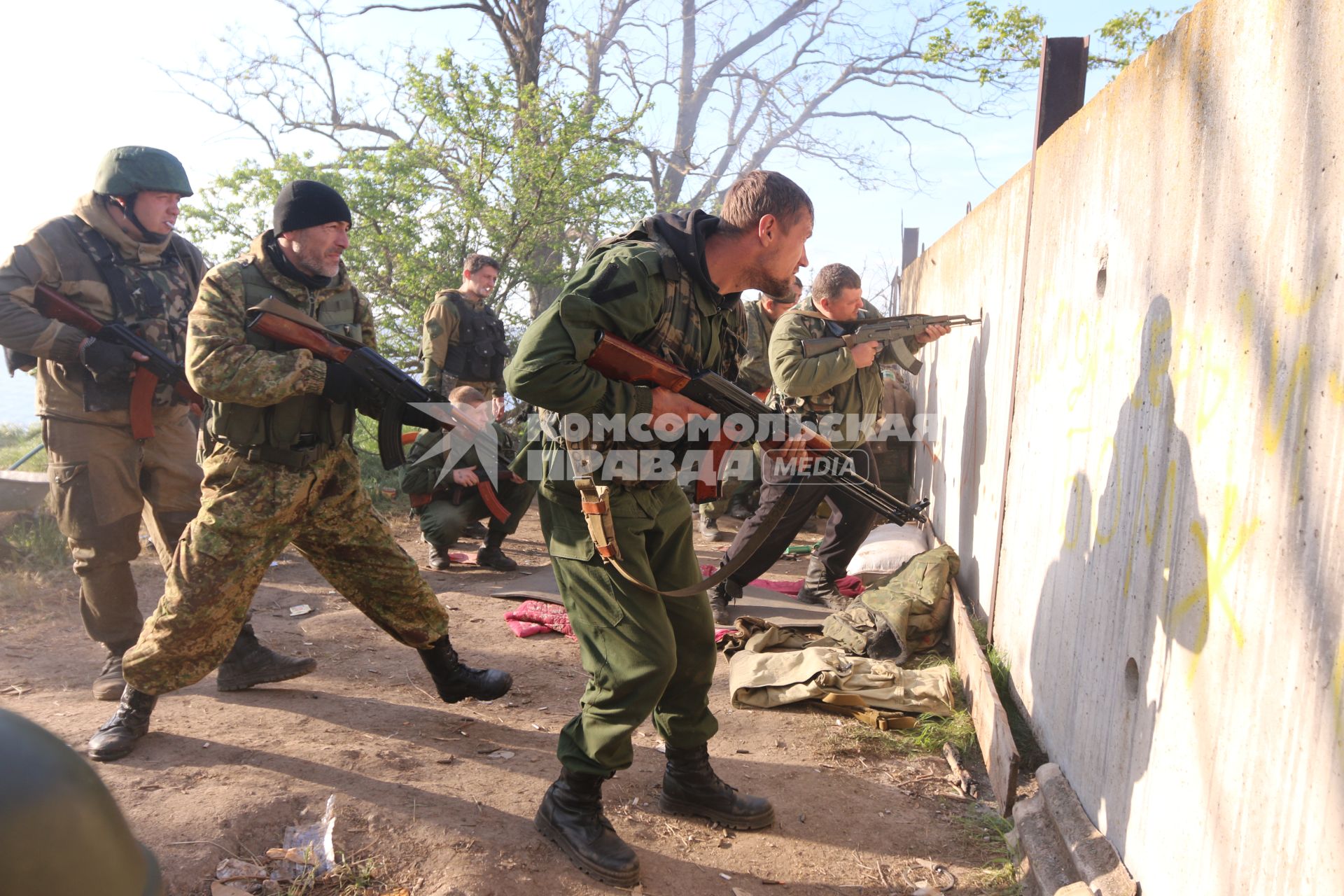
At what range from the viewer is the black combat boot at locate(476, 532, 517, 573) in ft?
20.2

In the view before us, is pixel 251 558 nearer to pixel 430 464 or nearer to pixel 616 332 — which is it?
pixel 616 332

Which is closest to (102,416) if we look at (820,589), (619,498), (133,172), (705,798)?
(133,172)

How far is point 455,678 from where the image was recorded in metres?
3.48

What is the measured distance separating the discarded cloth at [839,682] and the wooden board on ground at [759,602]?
0.67 metres

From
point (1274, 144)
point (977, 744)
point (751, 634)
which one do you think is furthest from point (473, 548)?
point (1274, 144)

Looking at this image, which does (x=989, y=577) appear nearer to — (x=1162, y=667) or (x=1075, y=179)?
(x=1075, y=179)

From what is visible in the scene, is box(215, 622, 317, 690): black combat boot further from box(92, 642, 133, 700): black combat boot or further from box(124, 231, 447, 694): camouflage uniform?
box(124, 231, 447, 694): camouflage uniform

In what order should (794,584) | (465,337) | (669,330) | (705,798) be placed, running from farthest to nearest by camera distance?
(465,337)
(794,584)
(705,798)
(669,330)

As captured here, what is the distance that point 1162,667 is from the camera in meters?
2.08

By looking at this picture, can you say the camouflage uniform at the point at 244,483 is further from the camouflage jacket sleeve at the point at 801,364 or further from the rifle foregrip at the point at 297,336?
the camouflage jacket sleeve at the point at 801,364

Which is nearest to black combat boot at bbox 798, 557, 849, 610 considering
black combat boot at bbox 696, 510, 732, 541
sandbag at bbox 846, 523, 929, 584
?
sandbag at bbox 846, 523, 929, 584

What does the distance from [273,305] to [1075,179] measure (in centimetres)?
283

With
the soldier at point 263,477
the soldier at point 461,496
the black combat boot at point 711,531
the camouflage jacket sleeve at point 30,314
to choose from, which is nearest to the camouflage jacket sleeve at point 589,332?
the soldier at point 263,477

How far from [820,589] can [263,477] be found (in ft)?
11.0
